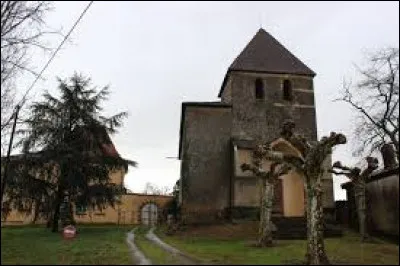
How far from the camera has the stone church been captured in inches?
1188

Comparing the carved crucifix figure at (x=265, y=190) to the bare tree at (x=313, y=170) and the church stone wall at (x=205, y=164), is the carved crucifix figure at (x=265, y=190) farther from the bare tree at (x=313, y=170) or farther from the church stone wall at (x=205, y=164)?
the church stone wall at (x=205, y=164)

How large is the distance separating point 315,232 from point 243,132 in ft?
51.4

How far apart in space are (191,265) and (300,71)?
22038mm

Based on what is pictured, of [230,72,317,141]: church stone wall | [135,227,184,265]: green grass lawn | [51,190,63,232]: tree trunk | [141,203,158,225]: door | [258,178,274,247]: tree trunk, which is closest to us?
[135,227,184,265]: green grass lawn

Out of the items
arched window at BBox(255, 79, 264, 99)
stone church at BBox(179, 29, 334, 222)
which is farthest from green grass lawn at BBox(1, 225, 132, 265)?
arched window at BBox(255, 79, 264, 99)

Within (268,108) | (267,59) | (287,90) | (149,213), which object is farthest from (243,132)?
(149,213)

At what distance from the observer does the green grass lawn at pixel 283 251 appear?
53.1 ft

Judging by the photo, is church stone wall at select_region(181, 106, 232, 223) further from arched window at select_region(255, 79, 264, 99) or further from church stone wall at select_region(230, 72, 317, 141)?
arched window at select_region(255, 79, 264, 99)

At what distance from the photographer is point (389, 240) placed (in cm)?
2372

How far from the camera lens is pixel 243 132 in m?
31.8

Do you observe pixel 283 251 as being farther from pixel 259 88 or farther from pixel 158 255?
pixel 259 88

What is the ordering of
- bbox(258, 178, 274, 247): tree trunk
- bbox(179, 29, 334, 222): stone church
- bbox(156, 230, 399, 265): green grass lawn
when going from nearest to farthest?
1. bbox(156, 230, 399, 265): green grass lawn
2. bbox(258, 178, 274, 247): tree trunk
3. bbox(179, 29, 334, 222): stone church

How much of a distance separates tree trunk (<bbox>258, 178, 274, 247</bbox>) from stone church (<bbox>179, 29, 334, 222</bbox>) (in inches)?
270

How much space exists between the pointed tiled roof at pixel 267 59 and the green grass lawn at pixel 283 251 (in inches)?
510
